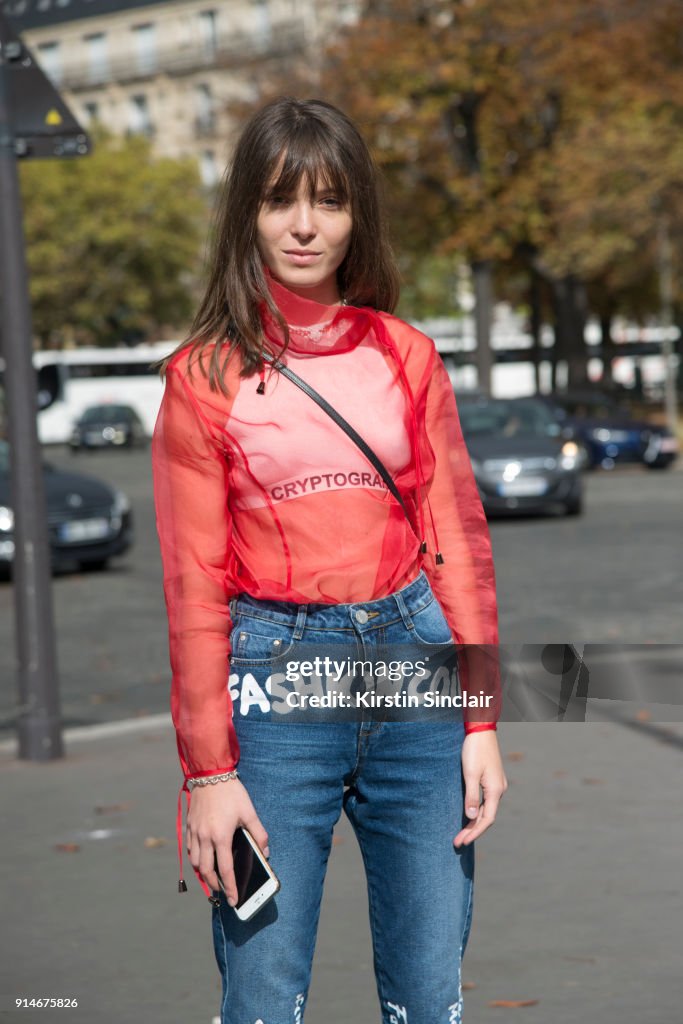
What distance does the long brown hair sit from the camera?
2406 millimetres

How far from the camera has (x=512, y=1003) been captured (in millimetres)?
4016

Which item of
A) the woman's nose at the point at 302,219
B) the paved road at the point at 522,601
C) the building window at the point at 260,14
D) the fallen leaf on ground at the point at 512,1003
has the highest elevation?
the building window at the point at 260,14

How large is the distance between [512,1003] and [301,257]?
2239 mm

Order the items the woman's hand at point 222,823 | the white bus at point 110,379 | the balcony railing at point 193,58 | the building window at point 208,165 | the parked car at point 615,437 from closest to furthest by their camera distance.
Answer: the woman's hand at point 222,823, the parked car at point 615,437, the balcony railing at point 193,58, the white bus at point 110,379, the building window at point 208,165

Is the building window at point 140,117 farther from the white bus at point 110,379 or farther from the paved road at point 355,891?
the paved road at point 355,891

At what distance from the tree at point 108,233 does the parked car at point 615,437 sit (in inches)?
1272

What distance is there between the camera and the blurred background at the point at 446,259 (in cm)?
1059

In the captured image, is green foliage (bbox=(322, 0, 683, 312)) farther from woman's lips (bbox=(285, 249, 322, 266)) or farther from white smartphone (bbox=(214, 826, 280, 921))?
white smartphone (bbox=(214, 826, 280, 921))

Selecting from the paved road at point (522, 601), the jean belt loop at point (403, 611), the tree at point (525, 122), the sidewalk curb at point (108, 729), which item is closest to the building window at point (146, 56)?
the tree at point (525, 122)

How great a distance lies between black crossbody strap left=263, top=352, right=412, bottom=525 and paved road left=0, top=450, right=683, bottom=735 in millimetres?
6138

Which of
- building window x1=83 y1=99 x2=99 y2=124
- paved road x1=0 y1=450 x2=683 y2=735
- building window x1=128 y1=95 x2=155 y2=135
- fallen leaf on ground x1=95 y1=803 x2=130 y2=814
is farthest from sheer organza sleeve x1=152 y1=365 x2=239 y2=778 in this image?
building window x1=83 y1=99 x2=99 y2=124

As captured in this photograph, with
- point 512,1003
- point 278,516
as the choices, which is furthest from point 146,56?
point 278,516

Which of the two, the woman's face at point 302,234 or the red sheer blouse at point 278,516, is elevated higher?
the woman's face at point 302,234

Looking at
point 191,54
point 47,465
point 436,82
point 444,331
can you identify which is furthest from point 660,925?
point 444,331
